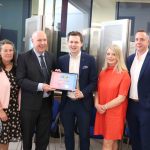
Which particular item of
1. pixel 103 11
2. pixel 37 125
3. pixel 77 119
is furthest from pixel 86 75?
pixel 103 11

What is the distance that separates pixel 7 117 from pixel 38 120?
0.35m

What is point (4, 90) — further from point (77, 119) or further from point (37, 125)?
point (77, 119)

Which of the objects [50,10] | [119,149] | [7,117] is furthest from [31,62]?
[50,10]

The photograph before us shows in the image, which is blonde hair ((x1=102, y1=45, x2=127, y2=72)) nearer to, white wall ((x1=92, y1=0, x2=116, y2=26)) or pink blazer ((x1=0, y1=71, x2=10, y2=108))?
pink blazer ((x1=0, y1=71, x2=10, y2=108))

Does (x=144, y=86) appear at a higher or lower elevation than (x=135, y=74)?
lower

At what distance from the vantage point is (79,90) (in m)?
3.15

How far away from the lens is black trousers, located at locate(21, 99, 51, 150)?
318 centimetres

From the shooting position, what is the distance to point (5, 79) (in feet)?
9.99

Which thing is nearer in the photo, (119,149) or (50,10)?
(119,149)

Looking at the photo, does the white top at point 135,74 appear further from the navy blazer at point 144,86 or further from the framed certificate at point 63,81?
the framed certificate at point 63,81

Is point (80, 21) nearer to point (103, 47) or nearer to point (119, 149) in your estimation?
point (103, 47)

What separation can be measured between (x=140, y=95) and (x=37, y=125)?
3.76 feet

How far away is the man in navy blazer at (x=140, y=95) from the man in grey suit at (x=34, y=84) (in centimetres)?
87

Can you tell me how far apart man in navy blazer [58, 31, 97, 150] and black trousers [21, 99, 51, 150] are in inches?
7.3
